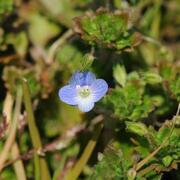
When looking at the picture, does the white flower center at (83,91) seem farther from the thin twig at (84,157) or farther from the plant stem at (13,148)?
the plant stem at (13,148)

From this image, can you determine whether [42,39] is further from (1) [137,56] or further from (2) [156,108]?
(2) [156,108]

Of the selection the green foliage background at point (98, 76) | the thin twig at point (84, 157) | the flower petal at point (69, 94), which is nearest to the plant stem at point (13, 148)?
the green foliage background at point (98, 76)

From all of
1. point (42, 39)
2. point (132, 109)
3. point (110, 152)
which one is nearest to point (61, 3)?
point (42, 39)

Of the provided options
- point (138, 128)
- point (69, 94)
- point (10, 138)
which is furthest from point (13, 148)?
point (138, 128)

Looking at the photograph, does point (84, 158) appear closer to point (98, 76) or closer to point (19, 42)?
point (98, 76)

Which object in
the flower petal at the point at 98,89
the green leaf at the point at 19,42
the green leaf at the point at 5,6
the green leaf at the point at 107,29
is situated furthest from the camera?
the green leaf at the point at 19,42

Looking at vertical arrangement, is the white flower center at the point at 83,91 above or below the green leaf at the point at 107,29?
below

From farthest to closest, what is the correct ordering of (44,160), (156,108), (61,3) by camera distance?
(61,3) < (156,108) < (44,160)
